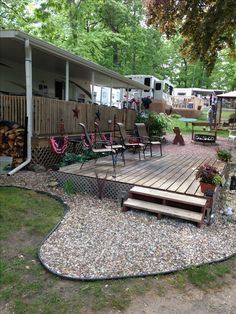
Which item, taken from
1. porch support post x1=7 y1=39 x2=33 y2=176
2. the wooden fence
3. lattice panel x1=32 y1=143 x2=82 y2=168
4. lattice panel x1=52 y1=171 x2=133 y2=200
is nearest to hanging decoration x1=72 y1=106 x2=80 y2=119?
the wooden fence

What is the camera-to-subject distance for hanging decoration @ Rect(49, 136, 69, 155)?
651 centimetres

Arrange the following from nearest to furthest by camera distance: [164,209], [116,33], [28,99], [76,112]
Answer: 1. [164,209]
2. [28,99]
3. [76,112]
4. [116,33]

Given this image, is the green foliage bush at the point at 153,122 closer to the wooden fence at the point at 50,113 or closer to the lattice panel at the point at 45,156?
the wooden fence at the point at 50,113

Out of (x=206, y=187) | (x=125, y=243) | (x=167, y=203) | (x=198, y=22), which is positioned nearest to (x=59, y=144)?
(x=167, y=203)

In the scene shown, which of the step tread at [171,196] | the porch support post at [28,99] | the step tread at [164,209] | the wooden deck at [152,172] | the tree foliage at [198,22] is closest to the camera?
the step tread at [164,209]

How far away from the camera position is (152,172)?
5852 mm

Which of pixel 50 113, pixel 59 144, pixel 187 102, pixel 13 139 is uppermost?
pixel 187 102

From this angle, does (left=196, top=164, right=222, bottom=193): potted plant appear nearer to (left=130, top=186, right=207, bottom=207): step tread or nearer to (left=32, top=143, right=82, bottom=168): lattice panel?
(left=130, top=186, right=207, bottom=207): step tread

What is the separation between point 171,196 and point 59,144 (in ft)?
11.6

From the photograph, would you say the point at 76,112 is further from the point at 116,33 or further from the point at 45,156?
the point at 116,33

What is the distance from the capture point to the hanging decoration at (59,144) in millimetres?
6508

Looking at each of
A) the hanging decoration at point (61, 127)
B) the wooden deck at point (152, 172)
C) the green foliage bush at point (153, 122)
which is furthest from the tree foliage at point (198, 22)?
the hanging decoration at point (61, 127)

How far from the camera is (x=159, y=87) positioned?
21141mm

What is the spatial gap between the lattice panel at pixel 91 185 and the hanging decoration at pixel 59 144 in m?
1.12
